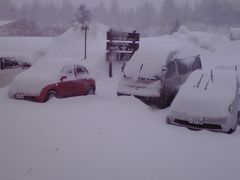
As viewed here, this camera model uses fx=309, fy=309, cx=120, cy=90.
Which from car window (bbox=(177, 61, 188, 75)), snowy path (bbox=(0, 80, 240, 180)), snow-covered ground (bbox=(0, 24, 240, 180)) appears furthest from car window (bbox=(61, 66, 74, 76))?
car window (bbox=(177, 61, 188, 75))

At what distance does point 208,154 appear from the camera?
235 inches

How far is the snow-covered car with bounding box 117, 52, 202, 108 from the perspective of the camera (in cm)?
1041

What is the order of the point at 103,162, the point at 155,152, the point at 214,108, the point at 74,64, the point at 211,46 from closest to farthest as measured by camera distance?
the point at 103,162, the point at 155,152, the point at 214,108, the point at 74,64, the point at 211,46

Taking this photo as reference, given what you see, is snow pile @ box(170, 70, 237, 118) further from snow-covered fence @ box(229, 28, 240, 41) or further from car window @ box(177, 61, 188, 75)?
snow-covered fence @ box(229, 28, 240, 41)

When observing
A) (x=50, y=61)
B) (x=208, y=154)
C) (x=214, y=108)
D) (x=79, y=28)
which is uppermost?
(x=79, y=28)

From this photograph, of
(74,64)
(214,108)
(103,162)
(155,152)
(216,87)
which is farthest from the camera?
(74,64)

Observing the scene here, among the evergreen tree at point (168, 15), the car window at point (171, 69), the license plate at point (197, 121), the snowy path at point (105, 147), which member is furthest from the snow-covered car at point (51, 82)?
Result: the evergreen tree at point (168, 15)

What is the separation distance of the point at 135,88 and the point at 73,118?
3526 mm

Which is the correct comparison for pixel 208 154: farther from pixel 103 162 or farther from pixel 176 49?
pixel 176 49

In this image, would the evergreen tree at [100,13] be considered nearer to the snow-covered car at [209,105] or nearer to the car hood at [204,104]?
the snow-covered car at [209,105]

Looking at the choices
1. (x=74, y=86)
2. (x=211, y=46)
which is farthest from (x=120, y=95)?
(x=211, y=46)

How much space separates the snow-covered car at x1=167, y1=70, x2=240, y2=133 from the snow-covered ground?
27 centimetres

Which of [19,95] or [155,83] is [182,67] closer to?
[155,83]

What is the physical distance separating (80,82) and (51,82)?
1.49 m
